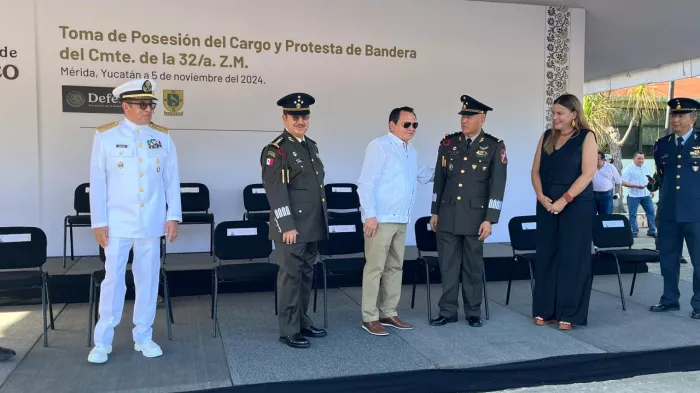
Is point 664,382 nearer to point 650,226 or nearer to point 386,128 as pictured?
point 386,128

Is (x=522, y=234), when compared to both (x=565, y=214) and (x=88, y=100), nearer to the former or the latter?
(x=565, y=214)

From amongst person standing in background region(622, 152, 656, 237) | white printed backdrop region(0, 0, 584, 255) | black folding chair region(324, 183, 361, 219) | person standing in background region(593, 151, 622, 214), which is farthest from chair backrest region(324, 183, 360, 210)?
person standing in background region(622, 152, 656, 237)

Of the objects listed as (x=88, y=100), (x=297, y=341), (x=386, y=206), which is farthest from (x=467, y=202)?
(x=88, y=100)

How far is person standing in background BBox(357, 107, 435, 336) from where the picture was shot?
3969mm

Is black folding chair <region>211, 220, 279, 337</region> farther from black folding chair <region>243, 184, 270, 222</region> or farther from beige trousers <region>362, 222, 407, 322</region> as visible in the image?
black folding chair <region>243, 184, 270, 222</region>

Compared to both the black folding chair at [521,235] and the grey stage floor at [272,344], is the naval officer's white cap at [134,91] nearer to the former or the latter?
the grey stage floor at [272,344]

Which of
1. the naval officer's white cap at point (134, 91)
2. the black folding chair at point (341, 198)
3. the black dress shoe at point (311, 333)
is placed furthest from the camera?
the black folding chair at point (341, 198)

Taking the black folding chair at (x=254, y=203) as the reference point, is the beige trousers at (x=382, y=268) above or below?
below

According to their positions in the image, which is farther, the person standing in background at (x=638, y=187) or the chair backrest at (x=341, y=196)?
the person standing in background at (x=638, y=187)

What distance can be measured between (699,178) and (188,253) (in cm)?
488

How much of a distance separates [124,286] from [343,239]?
1826mm

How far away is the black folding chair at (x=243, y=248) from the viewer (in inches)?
165

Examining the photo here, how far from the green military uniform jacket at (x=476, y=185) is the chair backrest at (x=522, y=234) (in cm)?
105

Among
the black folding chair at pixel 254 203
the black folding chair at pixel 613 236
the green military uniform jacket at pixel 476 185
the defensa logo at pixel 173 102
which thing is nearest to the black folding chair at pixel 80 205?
the defensa logo at pixel 173 102
